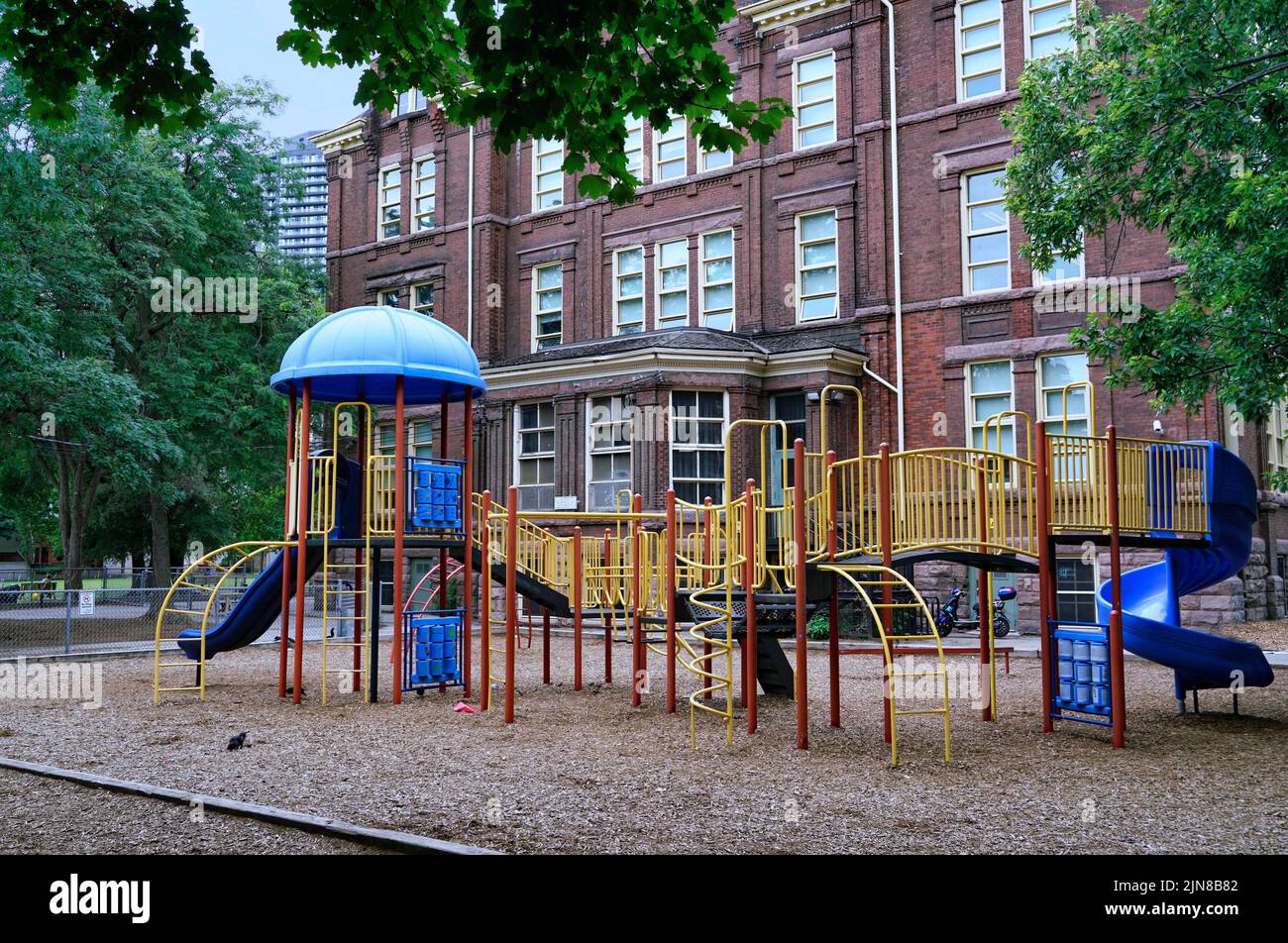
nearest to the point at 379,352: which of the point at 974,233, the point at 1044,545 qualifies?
the point at 1044,545

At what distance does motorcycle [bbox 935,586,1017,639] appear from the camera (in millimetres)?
22797

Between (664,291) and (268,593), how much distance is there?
17.1m

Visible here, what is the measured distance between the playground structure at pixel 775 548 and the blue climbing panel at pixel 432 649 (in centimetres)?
3

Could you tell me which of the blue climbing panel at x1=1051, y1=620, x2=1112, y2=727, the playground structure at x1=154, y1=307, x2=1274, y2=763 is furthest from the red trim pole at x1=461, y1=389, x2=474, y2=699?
the blue climbing panel at x1=1051, y1=620, x2=1112, y2=727

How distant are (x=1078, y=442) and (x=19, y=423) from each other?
73.8ft

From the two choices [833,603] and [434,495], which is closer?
[833,603]

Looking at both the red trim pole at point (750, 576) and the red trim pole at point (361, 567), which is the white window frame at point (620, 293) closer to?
the red trim pole at point (361, 567)

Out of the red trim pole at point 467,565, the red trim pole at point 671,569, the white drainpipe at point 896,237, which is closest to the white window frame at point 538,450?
the white drainpipe at point 896,237

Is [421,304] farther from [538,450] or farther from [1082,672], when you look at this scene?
[1082,672]

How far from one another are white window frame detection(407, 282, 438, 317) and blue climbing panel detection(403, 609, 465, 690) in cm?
2071

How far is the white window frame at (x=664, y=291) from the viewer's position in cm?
2972

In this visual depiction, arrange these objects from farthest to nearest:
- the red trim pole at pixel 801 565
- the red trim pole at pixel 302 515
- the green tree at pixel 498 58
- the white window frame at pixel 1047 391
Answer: the white window frame at pixel 1047 391
the red trim pole at pixel 302 515
the red trim pole at pixel 801 565
the green tree at pixel 498 58

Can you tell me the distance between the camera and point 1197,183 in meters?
13.2

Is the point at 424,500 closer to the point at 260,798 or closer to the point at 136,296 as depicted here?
the point at 260,798
